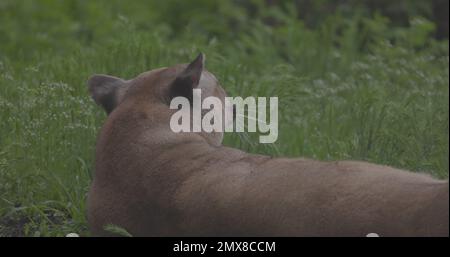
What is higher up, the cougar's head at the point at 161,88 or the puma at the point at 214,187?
the cougar's head at the point at 161,88

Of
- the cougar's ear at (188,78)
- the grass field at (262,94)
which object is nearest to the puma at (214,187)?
the cougar's ear at (188,78)

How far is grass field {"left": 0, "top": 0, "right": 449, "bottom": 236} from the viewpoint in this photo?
644cm

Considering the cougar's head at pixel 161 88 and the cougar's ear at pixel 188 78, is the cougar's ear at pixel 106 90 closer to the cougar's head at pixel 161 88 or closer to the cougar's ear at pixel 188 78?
the cougar's head at pixel 161 88

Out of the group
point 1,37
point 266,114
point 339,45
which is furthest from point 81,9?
point 266,114

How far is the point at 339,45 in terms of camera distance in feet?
38.3

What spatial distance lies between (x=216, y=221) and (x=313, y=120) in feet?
9.67

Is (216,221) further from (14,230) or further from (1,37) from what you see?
(1,37)

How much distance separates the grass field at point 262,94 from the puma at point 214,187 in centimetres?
54

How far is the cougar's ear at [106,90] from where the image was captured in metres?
6.14
